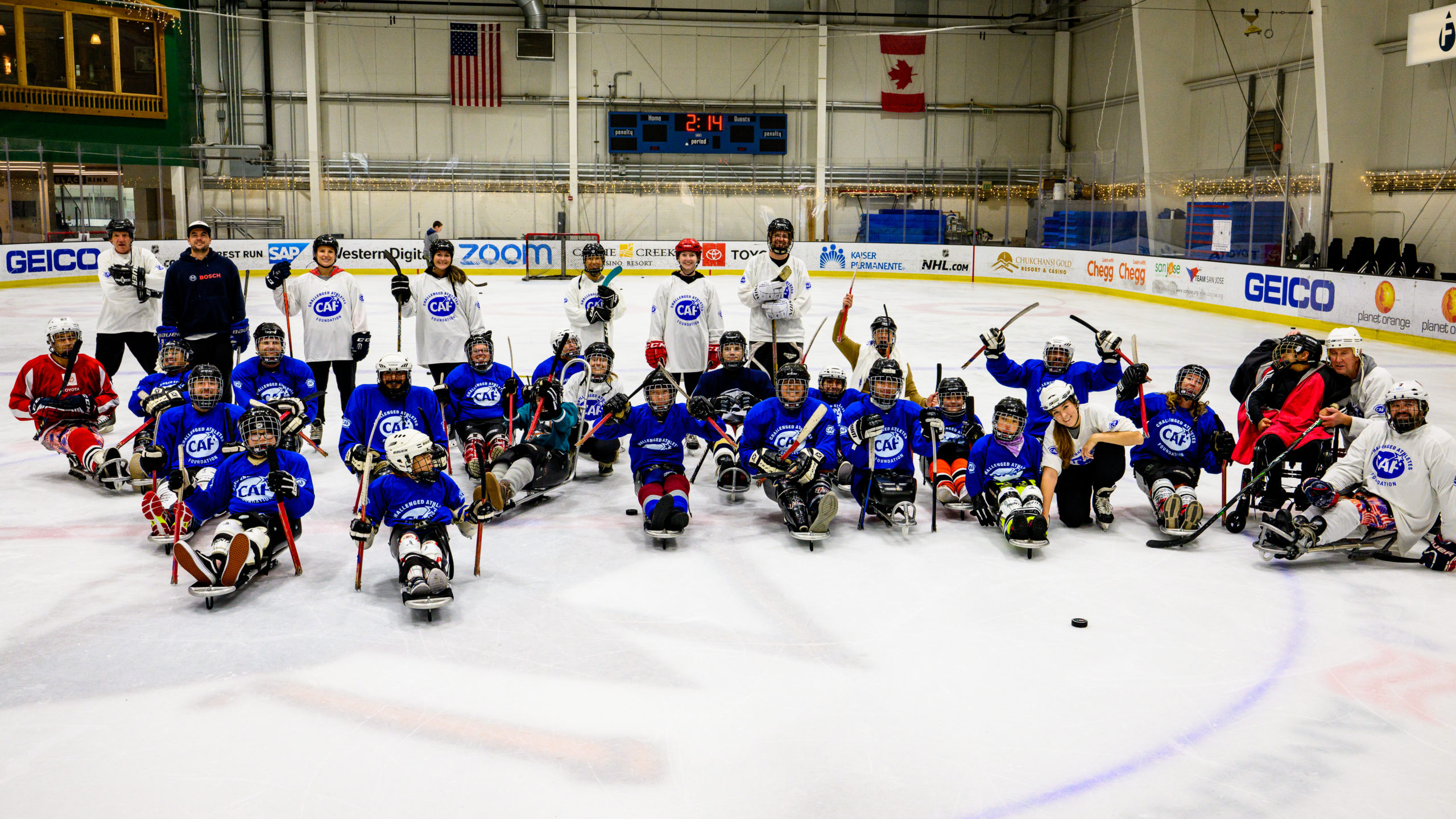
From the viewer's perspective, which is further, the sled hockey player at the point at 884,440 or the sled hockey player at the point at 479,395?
the sled hockey player at the point at 479,395

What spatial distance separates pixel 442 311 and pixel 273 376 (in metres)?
1.33

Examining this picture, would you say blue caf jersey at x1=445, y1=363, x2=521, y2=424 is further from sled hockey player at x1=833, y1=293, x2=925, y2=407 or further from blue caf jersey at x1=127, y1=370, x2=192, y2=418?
sled hockey player at x1=833, y1=293, x2=925, y2=407

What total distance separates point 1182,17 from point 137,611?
25.6 m

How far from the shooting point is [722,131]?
29547mm

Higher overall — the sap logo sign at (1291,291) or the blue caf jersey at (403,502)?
the sap logo sign at (1291,291)

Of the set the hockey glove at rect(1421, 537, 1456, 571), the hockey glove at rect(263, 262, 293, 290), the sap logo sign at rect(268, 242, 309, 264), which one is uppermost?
the sap logo sign at rect(268, 242, 309, 264)

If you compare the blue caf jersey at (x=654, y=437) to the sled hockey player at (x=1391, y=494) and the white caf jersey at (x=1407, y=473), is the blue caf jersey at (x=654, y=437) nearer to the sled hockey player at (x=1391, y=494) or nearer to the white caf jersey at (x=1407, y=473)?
the sled hockey player at (x=1391, y=494)

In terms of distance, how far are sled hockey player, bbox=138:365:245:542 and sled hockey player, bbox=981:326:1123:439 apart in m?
4.71

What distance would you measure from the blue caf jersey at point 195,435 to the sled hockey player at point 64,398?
5.22 feet

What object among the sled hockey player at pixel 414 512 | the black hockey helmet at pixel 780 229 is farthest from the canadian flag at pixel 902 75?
the sled hockey player at pixel 414 512

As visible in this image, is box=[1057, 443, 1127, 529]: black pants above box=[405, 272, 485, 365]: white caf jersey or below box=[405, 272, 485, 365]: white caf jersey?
below

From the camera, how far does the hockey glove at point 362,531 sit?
513 centimetres

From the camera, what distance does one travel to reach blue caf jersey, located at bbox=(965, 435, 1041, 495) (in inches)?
258

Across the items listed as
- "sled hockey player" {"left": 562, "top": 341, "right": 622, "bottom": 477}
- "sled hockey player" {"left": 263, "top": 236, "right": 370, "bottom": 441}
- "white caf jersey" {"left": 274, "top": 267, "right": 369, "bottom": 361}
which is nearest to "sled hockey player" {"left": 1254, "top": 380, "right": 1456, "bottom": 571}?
"sled hockey player" {"left": 562, "top": 341, "right": 622, "bottom": 477}
